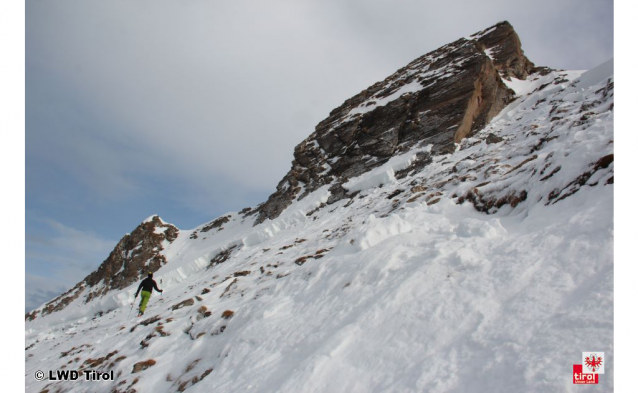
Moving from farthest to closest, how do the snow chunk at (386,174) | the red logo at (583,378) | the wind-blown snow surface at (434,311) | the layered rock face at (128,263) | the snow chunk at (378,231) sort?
the layered rock face at (128,263)
the snow chunk at (386,174)
the snow chunk at (378,231)
the wind-blown snow surface at (434,311)
the red logo at (583,378)

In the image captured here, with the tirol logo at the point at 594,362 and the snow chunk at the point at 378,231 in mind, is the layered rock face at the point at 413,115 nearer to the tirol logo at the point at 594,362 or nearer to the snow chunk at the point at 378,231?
the snow chunk at the point at 378,231

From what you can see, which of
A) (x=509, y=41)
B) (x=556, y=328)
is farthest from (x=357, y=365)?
(x=509, y=41)

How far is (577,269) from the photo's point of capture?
12.1ft

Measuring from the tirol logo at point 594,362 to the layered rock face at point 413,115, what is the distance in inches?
754

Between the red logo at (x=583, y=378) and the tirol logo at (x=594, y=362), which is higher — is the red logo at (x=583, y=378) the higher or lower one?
the lower one

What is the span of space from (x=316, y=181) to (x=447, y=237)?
23.6m

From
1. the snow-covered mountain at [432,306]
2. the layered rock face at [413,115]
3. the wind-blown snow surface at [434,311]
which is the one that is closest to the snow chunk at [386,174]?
the layered rock face at [413,115]

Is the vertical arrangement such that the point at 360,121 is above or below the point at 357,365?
above

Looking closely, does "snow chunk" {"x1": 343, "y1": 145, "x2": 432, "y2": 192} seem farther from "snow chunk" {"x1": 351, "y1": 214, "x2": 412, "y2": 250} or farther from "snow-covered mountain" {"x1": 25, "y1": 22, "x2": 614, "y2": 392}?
"snow chunk" {"x1": 351, "y1": 214, "x2": 412, "y2": 250}

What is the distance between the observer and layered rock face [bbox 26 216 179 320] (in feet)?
117

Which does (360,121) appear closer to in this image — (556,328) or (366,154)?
(366,154)

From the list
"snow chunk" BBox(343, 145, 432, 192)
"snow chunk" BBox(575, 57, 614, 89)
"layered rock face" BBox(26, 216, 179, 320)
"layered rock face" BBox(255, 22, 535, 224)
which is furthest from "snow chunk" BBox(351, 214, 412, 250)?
"layered rock face" BBox(26, 216, 179, 320)

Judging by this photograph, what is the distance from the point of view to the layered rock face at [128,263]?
35.7m

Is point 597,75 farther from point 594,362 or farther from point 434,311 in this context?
point 594,362
